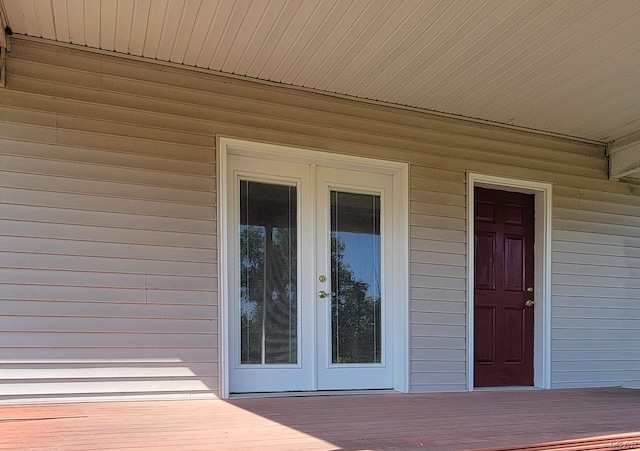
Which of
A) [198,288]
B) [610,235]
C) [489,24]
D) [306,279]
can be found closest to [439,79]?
[489,24]

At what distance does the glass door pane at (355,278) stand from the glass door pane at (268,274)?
1.09 feet

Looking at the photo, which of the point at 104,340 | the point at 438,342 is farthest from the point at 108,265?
the point at 438,342

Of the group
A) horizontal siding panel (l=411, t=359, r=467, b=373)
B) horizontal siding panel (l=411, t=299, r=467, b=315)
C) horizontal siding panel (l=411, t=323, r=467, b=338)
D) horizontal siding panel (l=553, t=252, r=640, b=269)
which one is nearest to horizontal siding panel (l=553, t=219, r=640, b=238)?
horizontal siding panel (l=553, t=252, r=640, b=269)

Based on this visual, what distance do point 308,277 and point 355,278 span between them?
0.40 metres

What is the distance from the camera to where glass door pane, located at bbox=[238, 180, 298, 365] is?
354cm

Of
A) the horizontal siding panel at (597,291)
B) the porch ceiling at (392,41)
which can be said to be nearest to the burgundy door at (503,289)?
the horizontal siding panel at (597,291)

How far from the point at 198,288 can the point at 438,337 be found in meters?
1.91

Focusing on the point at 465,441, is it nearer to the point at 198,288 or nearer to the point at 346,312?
the point at 346,312

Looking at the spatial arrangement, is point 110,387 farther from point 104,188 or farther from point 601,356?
point 601,356

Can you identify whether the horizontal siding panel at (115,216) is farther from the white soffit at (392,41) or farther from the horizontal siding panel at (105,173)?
the white soffit at (392,41)

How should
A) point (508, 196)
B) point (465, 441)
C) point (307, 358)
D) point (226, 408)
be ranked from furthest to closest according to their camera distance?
point (508, 196), point (307, 358), point (226, 408), point (465, 441)

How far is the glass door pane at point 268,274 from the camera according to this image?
11.6 feet

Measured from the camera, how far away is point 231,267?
3.48 m

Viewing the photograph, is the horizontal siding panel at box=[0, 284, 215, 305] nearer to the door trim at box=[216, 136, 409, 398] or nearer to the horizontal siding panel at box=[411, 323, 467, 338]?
the door trim at box=[216, 136, 409, 398]
